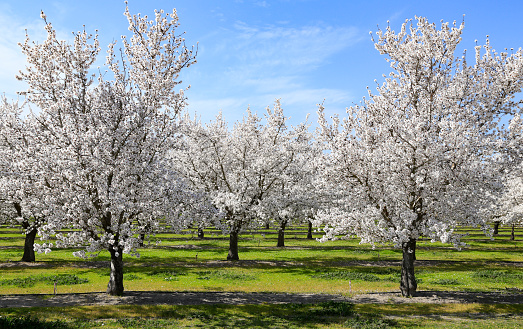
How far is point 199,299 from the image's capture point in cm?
2248

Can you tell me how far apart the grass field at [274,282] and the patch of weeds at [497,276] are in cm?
8

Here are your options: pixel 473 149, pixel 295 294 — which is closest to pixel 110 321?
pixel 295 294

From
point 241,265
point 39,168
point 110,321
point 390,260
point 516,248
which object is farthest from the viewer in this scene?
point 516,248

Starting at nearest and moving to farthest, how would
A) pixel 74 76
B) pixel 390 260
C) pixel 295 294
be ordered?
pixel 74 76
pixel 295 294
pixel 390 260

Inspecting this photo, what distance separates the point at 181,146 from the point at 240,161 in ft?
56.4

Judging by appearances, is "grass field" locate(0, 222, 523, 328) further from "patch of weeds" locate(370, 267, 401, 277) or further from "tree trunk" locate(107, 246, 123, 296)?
"tree trunk" locate(107, 246, 123, 296)

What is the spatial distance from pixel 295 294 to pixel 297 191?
1810 cm

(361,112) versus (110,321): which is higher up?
(361,112)

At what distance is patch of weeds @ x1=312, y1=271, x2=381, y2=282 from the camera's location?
29891 mm

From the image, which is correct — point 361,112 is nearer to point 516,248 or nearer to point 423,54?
point 423,54

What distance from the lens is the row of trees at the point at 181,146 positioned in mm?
20203

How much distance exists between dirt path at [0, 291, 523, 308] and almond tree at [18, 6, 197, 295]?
1.72 meters

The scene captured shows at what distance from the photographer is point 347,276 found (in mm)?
30812

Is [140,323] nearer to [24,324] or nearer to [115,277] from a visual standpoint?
[24,324]
